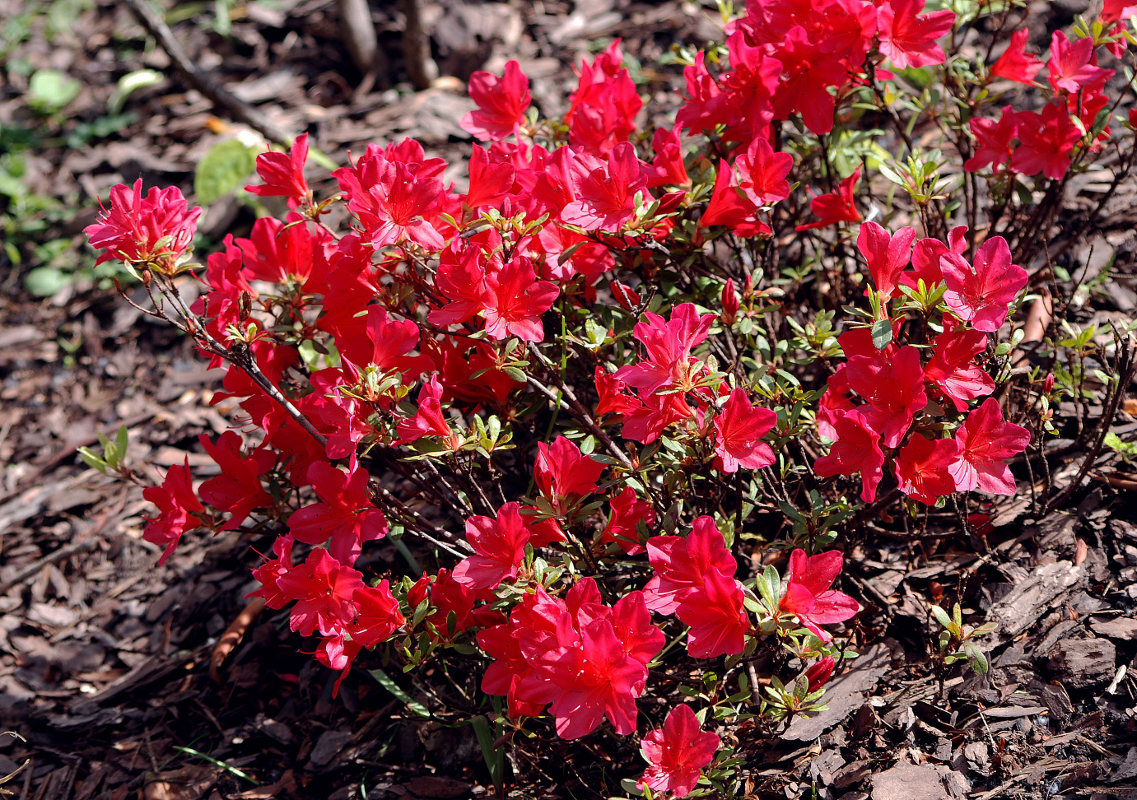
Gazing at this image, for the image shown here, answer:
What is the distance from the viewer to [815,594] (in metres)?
1.78

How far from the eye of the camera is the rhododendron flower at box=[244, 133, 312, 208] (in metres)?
2.13

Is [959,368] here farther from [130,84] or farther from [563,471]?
[130,84]

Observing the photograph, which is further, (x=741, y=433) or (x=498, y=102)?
(x=498, y=102)

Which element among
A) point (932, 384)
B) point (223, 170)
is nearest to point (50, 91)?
point (223, 170)

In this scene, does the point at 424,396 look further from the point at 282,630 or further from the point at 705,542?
the point at 282,630

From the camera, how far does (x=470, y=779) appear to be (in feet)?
7.93

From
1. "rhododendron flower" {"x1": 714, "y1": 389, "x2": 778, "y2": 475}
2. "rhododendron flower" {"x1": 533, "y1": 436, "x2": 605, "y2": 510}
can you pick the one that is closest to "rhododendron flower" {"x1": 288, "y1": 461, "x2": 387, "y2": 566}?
"rhododendron flower" {"x1": 533, "y1": 436, "x2": 605, "y2": 510}

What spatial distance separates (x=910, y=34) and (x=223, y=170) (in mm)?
3150

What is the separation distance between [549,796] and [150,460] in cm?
213

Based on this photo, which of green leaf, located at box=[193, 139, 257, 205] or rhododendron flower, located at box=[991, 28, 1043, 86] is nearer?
rhododendron flower, located at box=[991, 28, 1043, 86]

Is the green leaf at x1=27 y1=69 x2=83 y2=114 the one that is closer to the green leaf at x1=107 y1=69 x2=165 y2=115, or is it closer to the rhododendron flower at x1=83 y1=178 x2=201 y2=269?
the green leaf at x1=107 y1=69 x2=165 y2=115

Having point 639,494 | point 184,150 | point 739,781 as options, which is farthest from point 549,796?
point 184,150

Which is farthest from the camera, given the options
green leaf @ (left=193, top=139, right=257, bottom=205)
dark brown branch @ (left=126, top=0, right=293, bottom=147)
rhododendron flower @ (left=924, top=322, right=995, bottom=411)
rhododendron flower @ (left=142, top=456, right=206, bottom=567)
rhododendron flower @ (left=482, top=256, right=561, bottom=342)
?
dark brown branch @ (left=126, top=0, right=293, bottom=147)

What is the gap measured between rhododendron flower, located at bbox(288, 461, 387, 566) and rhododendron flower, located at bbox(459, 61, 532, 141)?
1.00 m
